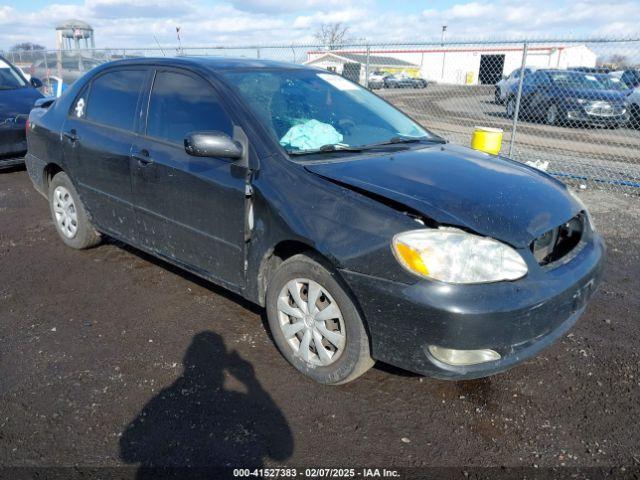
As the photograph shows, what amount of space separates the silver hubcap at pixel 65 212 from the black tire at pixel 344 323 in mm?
2637

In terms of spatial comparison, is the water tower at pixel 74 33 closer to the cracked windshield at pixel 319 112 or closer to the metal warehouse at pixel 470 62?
the metal warehouse at pixel 470 62

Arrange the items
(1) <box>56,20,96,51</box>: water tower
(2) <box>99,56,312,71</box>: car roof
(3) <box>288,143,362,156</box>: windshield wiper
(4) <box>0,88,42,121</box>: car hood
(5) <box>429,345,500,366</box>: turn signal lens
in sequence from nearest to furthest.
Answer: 1. (5) <box>429,345,500,366</box>: turn signal lens
2. (3) <box>288,143,362,156</box>: windshield wiper
3. (2) <box>99,56,312,71</box>: car roof
4. (4) <box>0,88,42,121</box>: car hood
5. (1) <box>56,20,96,51</box>: water tower

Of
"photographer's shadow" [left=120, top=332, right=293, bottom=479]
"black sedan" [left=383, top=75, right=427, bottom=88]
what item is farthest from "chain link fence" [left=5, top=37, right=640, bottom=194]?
"photographer's shadow" [left=120, top=332, right=293, bottom=479]

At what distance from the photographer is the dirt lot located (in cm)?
248

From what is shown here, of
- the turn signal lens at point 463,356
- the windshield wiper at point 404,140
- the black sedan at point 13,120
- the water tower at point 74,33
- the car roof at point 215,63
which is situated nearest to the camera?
the turn signal lens at point 463,356

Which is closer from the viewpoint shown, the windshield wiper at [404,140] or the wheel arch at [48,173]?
the windshield wiper at [404,140]

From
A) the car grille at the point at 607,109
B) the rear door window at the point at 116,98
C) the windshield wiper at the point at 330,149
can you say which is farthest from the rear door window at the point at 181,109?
the car grille at the point at 607,109

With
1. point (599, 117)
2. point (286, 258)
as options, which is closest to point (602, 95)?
point (599, 117)

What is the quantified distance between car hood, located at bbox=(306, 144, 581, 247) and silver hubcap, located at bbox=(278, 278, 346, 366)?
0.62 meters

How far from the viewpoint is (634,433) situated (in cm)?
262

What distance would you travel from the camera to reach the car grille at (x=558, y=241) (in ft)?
9.27

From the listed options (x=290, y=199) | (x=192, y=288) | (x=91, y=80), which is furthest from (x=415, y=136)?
(x=91, y=80)

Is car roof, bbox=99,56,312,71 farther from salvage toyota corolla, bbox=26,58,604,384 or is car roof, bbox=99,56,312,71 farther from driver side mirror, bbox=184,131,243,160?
driver side mirror, bbox=184,131,243,160

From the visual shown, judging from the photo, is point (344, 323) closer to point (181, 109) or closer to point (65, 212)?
point (181, 109)
